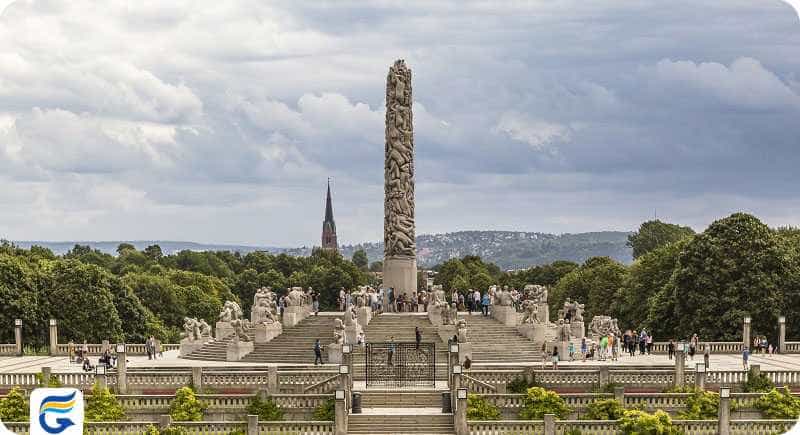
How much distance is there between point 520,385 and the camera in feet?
210

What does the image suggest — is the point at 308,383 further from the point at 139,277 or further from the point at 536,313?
the point at 139,277

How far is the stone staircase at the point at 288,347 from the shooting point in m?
77.1

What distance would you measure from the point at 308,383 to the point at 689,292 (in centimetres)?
3649

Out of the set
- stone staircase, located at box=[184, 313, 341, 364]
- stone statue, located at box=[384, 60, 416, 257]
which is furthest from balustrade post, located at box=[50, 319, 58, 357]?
stone statue, located at box=[384, 60, 416, 257]

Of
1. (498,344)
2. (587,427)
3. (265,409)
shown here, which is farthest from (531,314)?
(265,409)

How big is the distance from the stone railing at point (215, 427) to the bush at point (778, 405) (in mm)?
15791

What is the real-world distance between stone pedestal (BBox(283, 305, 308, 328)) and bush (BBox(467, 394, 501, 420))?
81.2 ft

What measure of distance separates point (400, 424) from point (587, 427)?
6545mm

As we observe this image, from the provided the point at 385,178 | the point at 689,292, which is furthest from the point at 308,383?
the point at 689,292

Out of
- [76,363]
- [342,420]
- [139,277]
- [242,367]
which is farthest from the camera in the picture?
[139,277]

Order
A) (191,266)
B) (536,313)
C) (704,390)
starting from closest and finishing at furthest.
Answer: (704,390) → (536,313) → (191,266)

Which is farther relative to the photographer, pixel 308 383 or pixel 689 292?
pixel 689 292

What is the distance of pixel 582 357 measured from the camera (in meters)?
77.1

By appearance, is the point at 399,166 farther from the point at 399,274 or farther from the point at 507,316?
the point at 507,316
